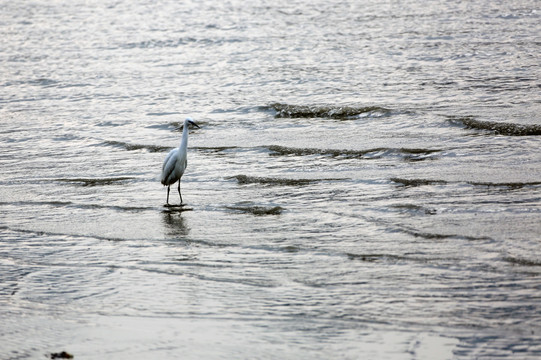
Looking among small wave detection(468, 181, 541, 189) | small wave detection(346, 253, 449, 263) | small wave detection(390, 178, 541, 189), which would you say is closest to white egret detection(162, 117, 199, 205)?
small wave detection(390, 178, 541, 189)

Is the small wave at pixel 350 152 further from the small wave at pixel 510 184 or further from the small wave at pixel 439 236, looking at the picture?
the small wave at pixel 439 236

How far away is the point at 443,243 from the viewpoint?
596 centimetres

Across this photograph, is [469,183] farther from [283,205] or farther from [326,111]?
[326,111]

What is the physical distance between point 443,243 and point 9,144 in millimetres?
7465

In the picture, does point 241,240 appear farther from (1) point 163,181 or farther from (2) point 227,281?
(1) point 163,181

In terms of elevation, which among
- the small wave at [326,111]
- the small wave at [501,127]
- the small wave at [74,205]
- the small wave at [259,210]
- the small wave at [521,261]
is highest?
the small wave at [501,127]

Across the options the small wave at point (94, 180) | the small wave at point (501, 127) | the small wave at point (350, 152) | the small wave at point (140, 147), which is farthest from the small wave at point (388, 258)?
the small wave at point (140, 147)

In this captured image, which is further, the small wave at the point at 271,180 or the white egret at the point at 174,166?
the small wave at the point at 271,180

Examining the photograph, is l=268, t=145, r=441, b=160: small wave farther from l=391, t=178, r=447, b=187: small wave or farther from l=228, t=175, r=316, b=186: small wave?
l=228, t=175, r=316, b=186: small wave

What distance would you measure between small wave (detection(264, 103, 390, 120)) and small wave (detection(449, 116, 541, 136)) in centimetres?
143

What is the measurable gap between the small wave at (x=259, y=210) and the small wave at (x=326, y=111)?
183 inches

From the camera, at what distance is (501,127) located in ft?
33.2

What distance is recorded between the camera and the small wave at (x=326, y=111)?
11.8m

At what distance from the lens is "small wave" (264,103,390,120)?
11766 millimetres
